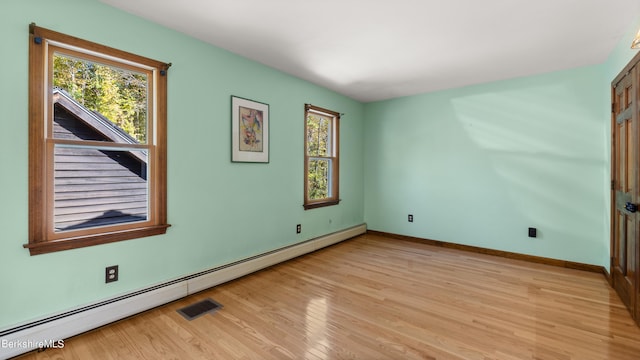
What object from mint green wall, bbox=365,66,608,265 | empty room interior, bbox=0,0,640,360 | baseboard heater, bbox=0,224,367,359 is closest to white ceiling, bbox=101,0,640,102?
empty room interior, bbox=0,0,640,360

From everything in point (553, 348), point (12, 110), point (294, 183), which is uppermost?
point (12, 110)

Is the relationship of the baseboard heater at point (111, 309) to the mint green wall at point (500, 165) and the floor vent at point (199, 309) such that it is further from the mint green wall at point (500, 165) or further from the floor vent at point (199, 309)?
the mint green wall at point (500, 165)

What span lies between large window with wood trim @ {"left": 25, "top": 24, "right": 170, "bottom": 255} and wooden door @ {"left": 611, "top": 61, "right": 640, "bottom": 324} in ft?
13.1

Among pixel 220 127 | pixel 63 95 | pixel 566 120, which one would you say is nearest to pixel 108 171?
pixel 63 95

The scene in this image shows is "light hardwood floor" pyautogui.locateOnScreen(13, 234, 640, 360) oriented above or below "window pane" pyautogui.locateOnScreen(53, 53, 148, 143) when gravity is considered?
below

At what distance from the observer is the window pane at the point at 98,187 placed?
212cm

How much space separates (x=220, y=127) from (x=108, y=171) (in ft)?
3.59

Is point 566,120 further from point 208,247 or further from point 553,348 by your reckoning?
point 208,247

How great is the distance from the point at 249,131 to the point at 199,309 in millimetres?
1916

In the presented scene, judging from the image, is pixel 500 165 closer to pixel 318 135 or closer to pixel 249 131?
pixel 318 135

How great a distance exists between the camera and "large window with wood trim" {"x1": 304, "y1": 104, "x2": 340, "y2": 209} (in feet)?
14.2

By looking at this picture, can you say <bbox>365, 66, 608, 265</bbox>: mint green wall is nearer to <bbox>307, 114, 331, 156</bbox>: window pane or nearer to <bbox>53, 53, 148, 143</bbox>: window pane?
<bbox>307, 114, 331, 156</bbox>: window pane

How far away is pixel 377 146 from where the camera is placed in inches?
209

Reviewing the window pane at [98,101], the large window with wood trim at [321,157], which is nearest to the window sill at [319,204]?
the large window with wood trim at [321,157]
